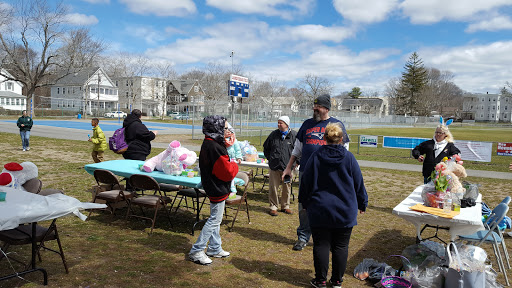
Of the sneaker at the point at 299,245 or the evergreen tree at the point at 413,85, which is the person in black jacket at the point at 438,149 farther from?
the evergreen tree at the point at 413,85

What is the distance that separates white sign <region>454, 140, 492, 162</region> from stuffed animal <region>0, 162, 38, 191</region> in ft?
49.0

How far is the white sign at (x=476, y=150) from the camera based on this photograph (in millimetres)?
14578

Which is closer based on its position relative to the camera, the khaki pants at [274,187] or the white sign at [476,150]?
the khaki pants at [274,187]

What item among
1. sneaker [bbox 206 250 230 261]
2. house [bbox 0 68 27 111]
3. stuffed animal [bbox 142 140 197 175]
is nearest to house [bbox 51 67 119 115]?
house [bbox 0 68 27 111]

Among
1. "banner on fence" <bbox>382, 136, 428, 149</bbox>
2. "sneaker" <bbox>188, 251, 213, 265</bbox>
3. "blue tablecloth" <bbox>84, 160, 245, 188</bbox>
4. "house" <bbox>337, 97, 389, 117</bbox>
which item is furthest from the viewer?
"house" <bbox>337, 97, 389, 117</bbox>

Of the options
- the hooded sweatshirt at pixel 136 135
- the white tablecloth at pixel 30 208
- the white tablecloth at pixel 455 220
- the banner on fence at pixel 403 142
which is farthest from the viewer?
the banner on fence at pixel 403 142

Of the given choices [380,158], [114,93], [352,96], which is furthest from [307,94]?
[352,96]

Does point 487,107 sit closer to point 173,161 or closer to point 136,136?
point 136,136

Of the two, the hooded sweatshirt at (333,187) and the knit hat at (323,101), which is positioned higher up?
the knit hat at (323,101)

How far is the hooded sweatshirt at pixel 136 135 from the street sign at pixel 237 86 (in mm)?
9679

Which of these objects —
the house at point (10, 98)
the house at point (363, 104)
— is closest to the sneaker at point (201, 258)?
the house at point (10, 98)

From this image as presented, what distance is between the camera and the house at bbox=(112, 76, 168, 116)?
6769cm

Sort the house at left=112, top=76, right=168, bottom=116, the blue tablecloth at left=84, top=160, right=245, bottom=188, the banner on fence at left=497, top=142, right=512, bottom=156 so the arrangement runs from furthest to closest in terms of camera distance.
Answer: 1. the house at left=112, top=76, right=168, bottom=116
2. the banner on fence at left=497, top=142, right=512, bottom=156
3. the blue tablecloth at left=84, top=160, right=245, bottom=188

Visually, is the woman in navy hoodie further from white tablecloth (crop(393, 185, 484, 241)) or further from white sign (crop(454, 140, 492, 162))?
white sign (crop(454, 140, 492, 162))
